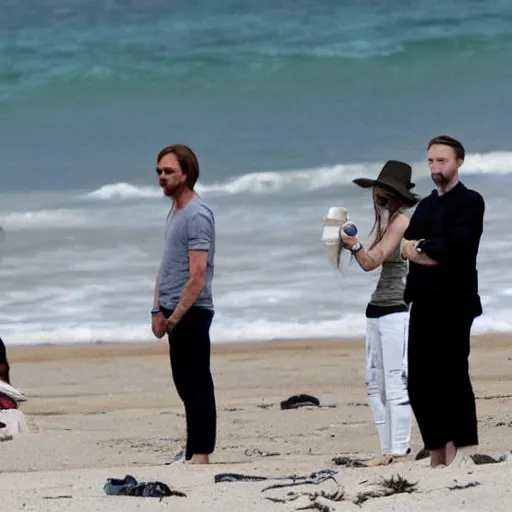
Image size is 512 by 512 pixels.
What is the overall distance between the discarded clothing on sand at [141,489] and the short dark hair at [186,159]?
155 centimetres

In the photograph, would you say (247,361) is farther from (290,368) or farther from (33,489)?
(33,489)

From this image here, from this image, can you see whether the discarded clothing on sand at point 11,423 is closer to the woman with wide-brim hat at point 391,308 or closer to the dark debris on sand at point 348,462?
the dark debris on sand at point 348,462

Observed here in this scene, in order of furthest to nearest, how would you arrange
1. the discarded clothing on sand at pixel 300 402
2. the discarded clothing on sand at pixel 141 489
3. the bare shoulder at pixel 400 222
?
1. the discarded clothing on sand at pixel 300 402
2. the bare shoulder at pixel 400 222
3. the discarded clothing on sand at pixel 141 489

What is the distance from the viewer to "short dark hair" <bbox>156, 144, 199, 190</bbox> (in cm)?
661

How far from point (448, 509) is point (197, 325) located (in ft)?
6.01

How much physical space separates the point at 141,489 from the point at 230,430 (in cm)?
392

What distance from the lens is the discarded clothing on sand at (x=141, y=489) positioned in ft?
18.6

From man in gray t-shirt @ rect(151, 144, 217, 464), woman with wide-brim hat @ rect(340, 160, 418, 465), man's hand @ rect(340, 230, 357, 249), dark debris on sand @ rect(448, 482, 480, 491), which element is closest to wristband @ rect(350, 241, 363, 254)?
man's hand @ rect(340, 230, 357, 249)

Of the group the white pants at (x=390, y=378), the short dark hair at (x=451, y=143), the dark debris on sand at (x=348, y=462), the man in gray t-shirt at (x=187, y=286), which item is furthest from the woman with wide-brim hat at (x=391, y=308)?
the man in gray t-shirt at (x=187, y=286)

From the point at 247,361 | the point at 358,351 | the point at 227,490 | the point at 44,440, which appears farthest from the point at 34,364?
the point at 227,490

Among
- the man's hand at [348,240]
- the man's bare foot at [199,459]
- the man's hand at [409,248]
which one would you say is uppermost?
the man's hand at [348,240]

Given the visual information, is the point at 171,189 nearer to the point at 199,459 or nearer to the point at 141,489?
the point at 199,459

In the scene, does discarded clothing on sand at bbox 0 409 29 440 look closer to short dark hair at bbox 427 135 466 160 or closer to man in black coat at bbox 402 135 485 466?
man in black coat at bbox 402 135 485 466

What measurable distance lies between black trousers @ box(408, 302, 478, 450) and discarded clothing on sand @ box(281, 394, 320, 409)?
4863 mm
